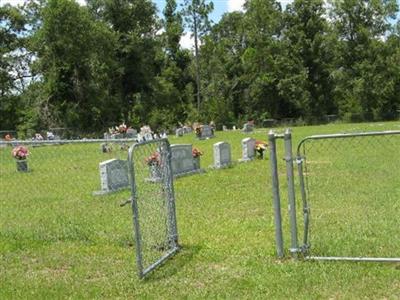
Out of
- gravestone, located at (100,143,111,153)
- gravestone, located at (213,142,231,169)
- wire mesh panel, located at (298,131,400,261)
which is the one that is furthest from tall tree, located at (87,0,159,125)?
wire mesh panel, located at (298,131,400,261)

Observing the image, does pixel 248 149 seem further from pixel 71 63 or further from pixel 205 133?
pixel 71 63

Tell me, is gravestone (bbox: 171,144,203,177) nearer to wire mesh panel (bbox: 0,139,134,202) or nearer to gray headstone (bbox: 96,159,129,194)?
wire mesh panel (bbox: 0,139,134,202)

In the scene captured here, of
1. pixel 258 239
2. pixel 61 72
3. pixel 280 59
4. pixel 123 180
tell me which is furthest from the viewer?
pixel 280 59

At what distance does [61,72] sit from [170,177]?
168ft

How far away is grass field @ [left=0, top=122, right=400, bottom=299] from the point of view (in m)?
5.84

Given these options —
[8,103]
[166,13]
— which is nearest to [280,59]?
[166,13]

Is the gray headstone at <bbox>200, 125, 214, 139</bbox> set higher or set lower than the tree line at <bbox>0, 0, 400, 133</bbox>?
lower

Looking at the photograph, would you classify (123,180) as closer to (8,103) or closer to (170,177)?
(170,177)

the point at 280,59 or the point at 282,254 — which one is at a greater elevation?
the point at 280,59

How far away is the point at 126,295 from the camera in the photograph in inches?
227

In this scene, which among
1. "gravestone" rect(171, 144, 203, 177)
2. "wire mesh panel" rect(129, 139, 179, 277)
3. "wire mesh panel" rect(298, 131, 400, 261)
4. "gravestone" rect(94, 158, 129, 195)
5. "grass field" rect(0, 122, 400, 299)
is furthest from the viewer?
"gravestone" rect(171, 144, 203, 177)

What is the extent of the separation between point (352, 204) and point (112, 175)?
237 inches

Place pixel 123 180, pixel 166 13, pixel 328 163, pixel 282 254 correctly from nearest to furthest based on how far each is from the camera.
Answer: pixel 282 254, pixel 123 180, pixel 328 163, pixel 166 13

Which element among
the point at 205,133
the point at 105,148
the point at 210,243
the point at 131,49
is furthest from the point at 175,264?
the point at 131,49
